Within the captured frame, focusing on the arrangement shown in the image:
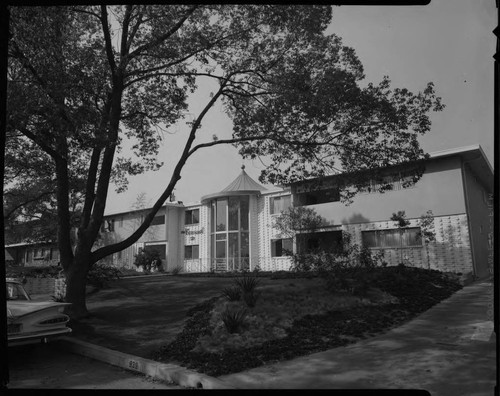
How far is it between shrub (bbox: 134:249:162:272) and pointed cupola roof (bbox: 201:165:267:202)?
599cm

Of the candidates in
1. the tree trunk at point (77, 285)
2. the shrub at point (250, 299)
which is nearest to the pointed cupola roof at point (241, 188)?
the tree trunk at point (77, 285)

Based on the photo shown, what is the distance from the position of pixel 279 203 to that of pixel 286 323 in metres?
19.7

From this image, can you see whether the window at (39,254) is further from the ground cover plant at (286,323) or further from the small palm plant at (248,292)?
the small palm plant at (248,292)

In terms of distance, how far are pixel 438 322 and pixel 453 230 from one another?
1275cm

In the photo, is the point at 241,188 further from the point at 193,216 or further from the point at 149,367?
the point at 149,367

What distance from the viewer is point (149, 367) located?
678 centimetres

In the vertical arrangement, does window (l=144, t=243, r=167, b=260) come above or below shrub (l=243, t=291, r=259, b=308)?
above

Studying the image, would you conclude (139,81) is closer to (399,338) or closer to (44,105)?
(44,105)

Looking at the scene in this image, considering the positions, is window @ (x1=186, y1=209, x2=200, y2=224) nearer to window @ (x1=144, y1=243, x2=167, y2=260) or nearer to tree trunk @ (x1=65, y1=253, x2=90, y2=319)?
window @ (x1=144, y1=243, x2=167, y2=260)

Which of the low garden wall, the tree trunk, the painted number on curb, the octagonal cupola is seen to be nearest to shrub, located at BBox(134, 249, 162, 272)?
the octagonal cupola

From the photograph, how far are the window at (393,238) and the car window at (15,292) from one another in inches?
708

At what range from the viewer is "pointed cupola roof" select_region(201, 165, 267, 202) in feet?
97.6

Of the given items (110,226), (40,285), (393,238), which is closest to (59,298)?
(40,285)

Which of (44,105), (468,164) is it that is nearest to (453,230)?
(468,164)
